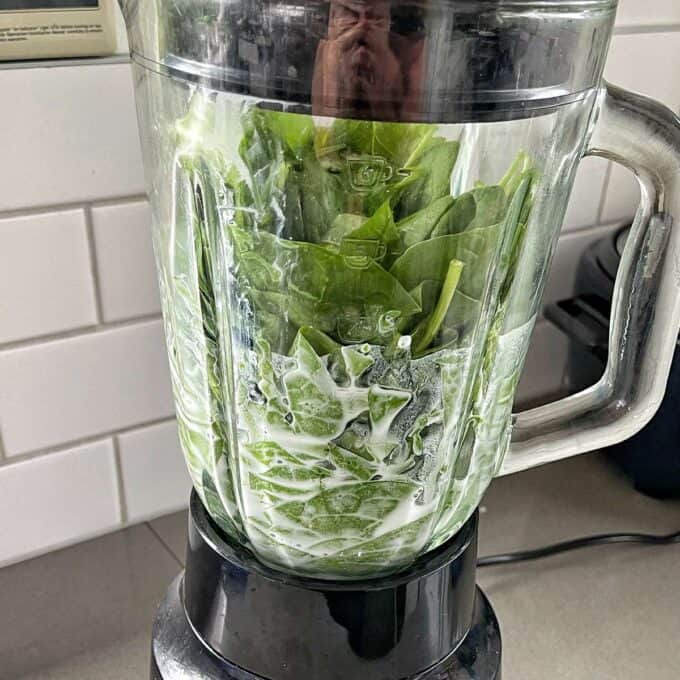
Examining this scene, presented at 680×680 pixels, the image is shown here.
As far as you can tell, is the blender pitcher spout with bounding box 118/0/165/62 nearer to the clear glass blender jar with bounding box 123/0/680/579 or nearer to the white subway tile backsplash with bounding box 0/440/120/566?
the clear glass blender jar with bounding box 123/0/680/579

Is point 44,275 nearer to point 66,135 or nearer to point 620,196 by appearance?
point 66,135

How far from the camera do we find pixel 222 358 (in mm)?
356

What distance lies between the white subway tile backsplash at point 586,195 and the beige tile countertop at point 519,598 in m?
0.26

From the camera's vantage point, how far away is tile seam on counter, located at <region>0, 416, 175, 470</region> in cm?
57

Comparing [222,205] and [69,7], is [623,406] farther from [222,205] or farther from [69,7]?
[69,7]

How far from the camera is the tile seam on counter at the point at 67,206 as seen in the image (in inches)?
20.0

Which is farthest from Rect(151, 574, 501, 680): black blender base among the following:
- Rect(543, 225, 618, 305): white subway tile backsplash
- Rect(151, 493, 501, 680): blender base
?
Rect(543, 225, 618, 305): white subway tile backsplash

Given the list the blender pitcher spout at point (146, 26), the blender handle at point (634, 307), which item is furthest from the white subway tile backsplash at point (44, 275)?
the blender handle at point (634, 307)

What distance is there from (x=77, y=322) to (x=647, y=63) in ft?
1.80

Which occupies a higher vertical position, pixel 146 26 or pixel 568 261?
pixel 146 26

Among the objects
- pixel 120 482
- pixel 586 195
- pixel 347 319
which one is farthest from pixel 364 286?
pixel 586 195

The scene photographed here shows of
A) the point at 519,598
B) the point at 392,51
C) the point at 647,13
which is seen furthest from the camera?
the point at 647,13

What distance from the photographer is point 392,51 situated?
0.92 feet

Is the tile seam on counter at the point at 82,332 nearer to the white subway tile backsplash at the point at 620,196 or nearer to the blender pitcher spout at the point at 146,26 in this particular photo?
the blender pitcher spout at the point at 146,26
